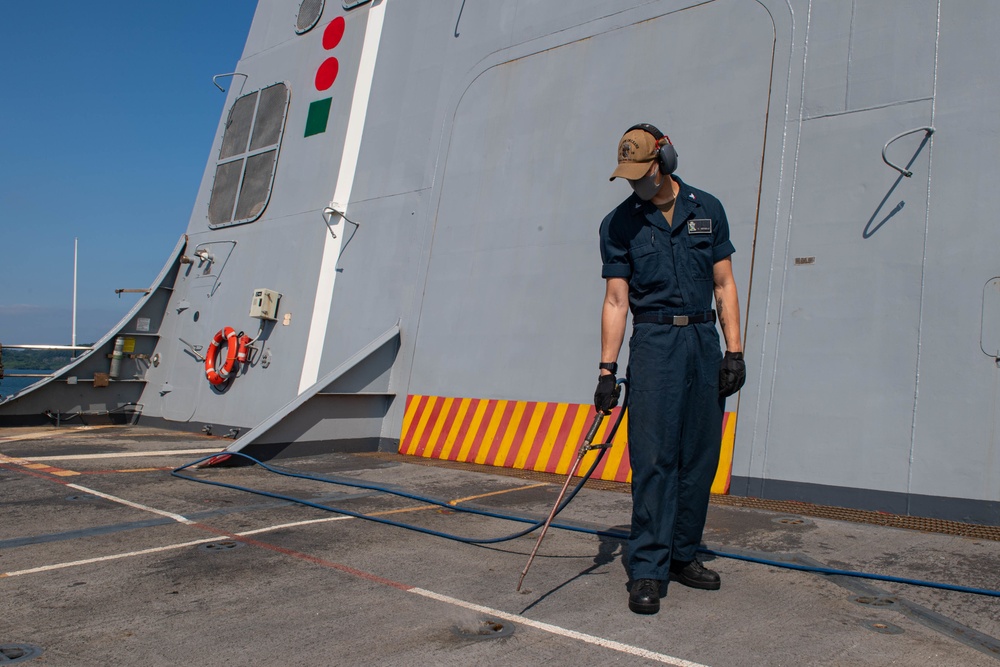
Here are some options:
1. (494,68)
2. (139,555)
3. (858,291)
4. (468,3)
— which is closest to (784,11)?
(858,291)

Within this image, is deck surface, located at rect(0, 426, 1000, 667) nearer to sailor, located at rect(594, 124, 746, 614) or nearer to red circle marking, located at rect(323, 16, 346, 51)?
sailor, located at rect(594, 124, 746, 614)

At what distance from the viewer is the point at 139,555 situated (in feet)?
11.8

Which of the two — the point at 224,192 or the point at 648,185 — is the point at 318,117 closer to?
the point at 224,192

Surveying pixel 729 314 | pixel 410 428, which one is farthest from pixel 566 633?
pixel 410 428

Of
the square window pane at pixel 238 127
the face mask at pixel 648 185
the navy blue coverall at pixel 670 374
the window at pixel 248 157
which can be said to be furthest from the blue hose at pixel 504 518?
the square window pane at pixel 238 127

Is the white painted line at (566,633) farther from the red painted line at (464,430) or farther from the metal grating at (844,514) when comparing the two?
the red painted line at (464,430)

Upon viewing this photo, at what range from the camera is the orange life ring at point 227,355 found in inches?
396

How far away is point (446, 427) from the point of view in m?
7.66

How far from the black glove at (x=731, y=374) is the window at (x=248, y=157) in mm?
8868

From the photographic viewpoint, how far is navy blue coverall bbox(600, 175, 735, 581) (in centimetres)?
309

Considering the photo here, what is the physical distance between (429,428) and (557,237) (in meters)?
2.41

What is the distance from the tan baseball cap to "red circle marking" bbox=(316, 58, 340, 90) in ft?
26.0

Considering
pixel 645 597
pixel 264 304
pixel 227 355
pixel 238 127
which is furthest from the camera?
pixel 238 127

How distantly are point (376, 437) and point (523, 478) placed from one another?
2513mm
